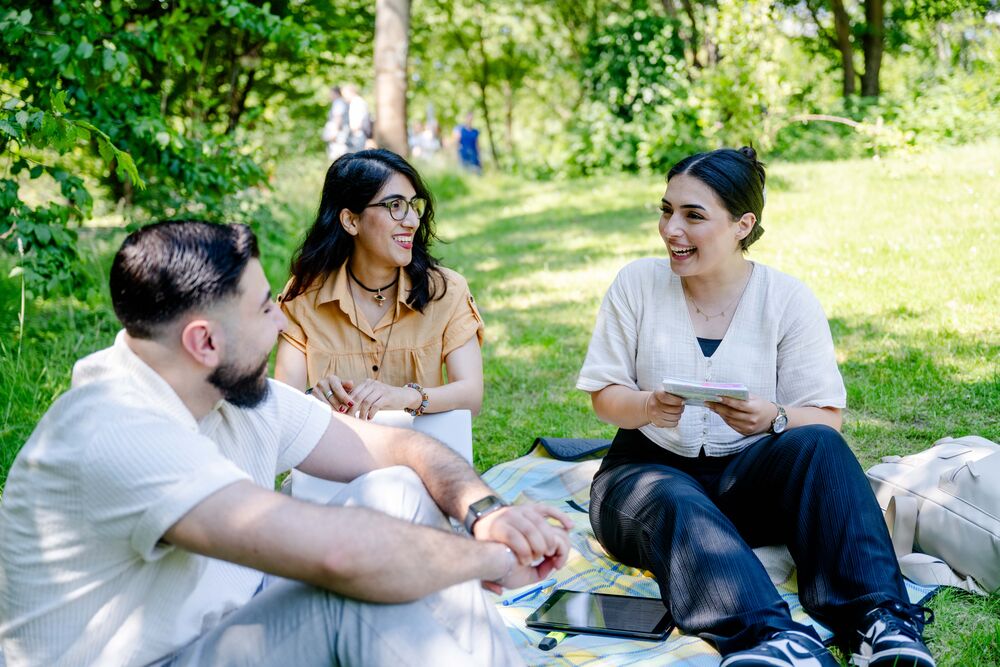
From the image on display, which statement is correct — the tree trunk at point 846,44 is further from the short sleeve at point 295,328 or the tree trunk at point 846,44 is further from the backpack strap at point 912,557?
the short sleeve at point 295,328

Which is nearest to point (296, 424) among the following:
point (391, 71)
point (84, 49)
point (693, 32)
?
point (84, 49)

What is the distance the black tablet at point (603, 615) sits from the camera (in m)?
2.92

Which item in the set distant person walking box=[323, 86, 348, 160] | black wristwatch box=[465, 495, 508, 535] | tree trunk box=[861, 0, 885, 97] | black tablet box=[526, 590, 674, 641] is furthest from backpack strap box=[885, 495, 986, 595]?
tree trunk box=[861, 0, 885, 97]

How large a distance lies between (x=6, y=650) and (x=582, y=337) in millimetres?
5156

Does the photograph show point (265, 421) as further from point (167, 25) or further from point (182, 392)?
point (167, 25)

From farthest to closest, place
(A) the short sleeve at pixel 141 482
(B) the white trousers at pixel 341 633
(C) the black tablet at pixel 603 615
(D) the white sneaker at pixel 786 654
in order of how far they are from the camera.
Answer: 1. (C) the black tablet at pixel 603 615
2. (D) the white sneaker at pixel 786 654
3. (B) the white trousers at pixel 341 633
4. (A) the short sleeve at pixel 141 482

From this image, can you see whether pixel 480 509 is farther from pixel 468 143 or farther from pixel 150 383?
pixel 468 143

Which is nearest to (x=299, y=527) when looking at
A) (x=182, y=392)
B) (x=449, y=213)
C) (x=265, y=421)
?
(x=182, y=392)

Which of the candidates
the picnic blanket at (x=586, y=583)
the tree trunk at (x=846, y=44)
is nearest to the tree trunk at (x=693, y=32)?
the tree trunk at (x=846, y=44)

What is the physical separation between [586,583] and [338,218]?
1.71 meters

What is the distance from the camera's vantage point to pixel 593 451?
4.48 metres

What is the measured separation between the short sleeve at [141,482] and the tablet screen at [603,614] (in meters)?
1.51

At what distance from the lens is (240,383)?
2.11 metres

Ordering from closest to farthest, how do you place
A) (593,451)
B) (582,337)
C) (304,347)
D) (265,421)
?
(265,421)
(304,347)
(593,451)
(582,337)
